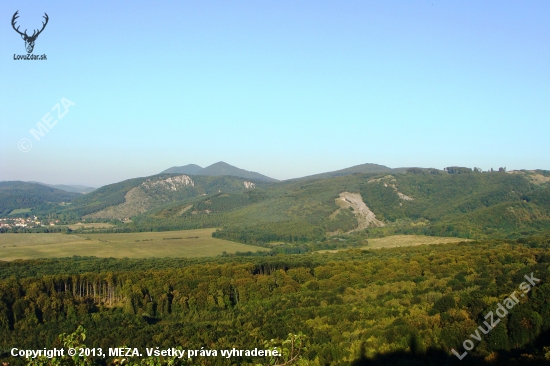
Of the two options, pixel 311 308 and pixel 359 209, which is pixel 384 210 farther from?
pixel 311 308

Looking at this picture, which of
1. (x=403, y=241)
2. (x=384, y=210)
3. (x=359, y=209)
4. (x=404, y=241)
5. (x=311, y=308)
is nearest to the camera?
(x=311, y=308)

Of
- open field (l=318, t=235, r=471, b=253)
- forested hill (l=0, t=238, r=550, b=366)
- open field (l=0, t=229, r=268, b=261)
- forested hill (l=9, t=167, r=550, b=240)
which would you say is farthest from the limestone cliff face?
forested hill (l=0, t=238, r=550, b=366)

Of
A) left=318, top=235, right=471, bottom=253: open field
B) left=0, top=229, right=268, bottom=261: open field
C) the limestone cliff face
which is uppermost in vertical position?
the limestone cliff face

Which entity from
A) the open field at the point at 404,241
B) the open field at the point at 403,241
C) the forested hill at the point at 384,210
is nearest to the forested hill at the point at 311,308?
the open field at the point at 403,241

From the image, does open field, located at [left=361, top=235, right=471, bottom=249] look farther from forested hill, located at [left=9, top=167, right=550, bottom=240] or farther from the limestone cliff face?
the limestone cliff face

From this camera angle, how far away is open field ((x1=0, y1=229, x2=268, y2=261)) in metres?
91.2

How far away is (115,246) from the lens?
104m

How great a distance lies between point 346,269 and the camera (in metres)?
60.5

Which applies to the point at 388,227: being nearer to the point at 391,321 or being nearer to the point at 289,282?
the point at 289,282

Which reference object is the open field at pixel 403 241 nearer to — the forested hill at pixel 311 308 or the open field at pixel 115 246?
the open field at pixel 115 246

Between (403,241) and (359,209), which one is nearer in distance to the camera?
(403,241)

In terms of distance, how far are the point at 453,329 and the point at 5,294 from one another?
43887 mm

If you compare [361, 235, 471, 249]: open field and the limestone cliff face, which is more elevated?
the limestone cliff face

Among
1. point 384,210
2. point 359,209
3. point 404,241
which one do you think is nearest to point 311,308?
point 404,241
